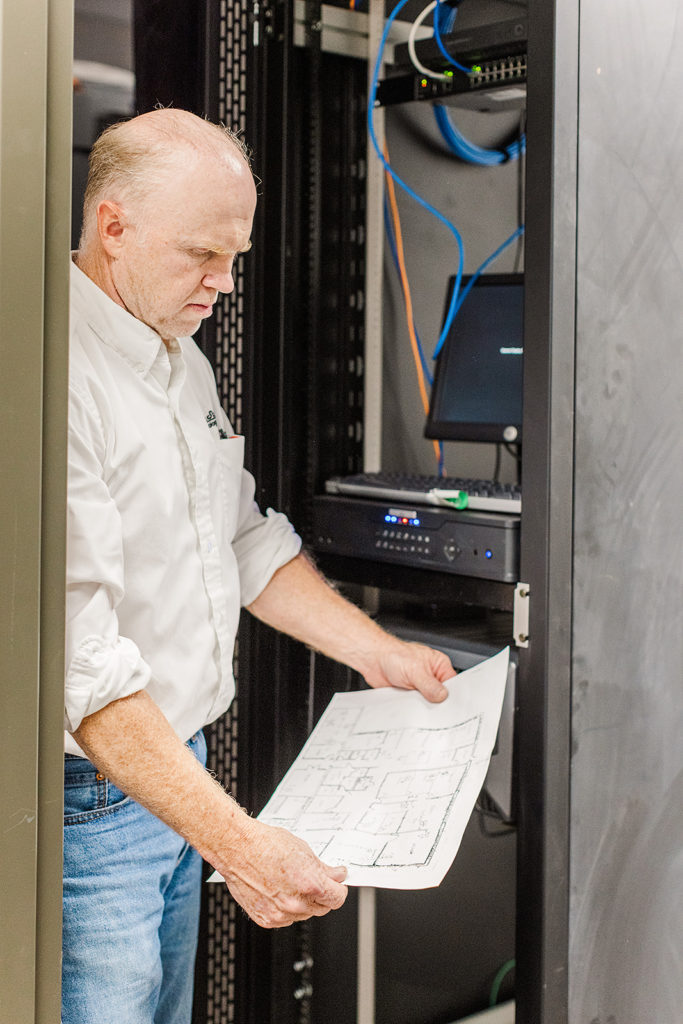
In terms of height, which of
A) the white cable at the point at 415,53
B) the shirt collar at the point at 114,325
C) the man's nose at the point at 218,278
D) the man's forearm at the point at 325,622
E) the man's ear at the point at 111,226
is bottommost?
the man's forearm at the point at 325,622

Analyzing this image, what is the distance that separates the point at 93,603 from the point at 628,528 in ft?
2.20

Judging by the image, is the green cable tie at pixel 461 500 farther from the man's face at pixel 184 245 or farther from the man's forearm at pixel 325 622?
the man's face at pixel 184 245

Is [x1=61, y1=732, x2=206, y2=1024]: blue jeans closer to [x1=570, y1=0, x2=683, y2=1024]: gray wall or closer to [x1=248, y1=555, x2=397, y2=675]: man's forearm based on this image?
[x1=248, y1=555, x2=397, y2=675]: man's forearm

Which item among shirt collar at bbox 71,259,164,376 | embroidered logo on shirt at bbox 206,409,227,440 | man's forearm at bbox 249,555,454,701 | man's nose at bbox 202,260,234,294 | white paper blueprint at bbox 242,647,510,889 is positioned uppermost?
man's nose at bbox 202,260,234,294

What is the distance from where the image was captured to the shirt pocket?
1415mm

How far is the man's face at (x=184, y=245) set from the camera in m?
1.19

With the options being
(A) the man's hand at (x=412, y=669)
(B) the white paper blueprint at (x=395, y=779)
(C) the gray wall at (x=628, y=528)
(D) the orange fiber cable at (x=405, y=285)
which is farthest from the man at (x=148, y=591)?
(D) the orange fiber cable at (x=405, y=285)

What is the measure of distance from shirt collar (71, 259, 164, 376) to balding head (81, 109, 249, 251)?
0.19 ft

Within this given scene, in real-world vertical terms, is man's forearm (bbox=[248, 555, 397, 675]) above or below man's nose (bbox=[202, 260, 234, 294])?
below

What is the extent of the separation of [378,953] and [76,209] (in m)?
1.30

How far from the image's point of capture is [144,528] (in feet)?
4.08

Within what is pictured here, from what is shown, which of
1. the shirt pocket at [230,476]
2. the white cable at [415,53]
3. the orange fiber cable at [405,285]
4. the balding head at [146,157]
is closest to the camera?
the balding head at [146,157]

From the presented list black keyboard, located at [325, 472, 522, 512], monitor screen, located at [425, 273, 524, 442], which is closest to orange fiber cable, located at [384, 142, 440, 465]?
monitor screen, located at [425, 273, 524, 442]

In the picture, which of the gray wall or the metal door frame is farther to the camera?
the gray wall
